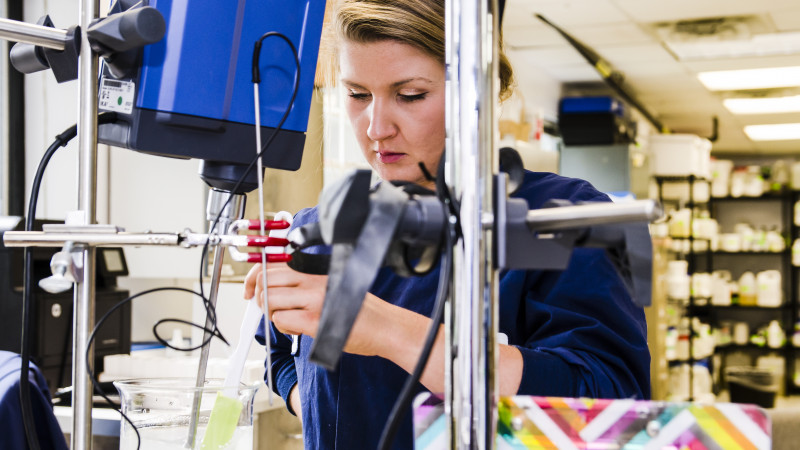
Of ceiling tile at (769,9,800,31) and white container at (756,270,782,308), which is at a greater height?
ceiling tile at (769,9,800,31)

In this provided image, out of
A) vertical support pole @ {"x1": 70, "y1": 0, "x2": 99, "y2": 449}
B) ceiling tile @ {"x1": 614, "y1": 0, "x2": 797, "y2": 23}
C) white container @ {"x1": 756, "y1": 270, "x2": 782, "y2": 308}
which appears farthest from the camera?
white container @ {"x1": 756, "y1": 270, "x2": 782, "y2": 308}

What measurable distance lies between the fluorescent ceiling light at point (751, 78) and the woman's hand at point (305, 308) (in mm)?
6097

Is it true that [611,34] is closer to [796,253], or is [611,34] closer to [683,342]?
[683,342]

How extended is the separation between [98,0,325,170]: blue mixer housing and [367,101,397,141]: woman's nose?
0.64 feet

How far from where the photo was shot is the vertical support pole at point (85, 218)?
839 mm

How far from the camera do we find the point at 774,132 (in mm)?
8883

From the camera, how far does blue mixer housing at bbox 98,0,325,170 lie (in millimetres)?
861

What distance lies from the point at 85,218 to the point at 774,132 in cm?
930

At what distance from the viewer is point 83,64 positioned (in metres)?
0.86

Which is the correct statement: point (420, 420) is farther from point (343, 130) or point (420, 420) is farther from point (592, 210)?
point (343, 130)

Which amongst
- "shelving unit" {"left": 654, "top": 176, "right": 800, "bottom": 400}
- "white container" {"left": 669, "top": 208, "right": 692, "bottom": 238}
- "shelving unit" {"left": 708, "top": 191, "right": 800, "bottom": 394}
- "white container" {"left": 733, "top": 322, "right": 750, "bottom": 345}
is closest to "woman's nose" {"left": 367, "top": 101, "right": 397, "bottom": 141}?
"white container" {"left": 669, "top": 208, "right": 692, "bottom": 238}

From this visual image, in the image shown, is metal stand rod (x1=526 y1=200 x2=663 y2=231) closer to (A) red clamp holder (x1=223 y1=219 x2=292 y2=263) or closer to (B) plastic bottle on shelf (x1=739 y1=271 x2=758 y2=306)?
(A) red clamp holder (x1=223 y1=219 x2=292 y2=263)

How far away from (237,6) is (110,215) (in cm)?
277

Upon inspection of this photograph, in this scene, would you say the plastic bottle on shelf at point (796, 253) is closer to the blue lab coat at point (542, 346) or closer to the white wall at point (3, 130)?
the white wall at point (3, 130)
